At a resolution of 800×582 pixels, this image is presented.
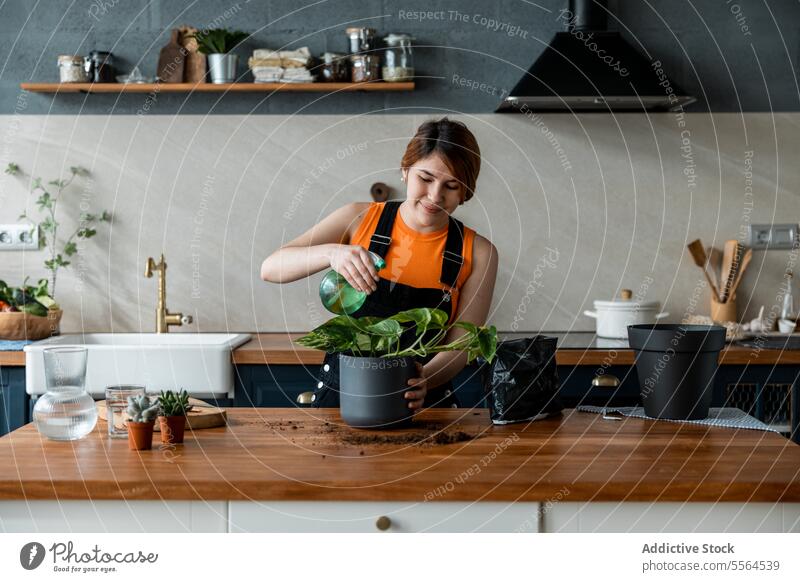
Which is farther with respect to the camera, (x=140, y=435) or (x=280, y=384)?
(x=280, y=384)

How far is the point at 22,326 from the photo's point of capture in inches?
118

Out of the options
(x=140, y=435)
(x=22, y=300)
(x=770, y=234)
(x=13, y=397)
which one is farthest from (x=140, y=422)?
(x=770, y=234)

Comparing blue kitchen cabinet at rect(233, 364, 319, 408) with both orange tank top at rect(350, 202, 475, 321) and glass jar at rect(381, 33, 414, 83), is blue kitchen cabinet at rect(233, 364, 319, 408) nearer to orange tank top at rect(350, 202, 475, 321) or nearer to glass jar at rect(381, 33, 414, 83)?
orange tank top at rect(350, 202, 475, 321)

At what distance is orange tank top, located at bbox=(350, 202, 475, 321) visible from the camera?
7.09ft

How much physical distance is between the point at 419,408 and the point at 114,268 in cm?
213

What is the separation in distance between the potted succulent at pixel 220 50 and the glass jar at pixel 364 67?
0.43 meters

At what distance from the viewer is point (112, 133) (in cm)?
339

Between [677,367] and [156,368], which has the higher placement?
[677,367]

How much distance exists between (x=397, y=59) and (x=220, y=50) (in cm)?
64

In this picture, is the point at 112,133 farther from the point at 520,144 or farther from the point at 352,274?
the point at 352,274

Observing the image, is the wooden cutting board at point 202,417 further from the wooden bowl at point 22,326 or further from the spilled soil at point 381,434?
the wooden bowl at point 22,326

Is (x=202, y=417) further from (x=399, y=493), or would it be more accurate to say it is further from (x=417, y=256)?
(x=417, y=256)
